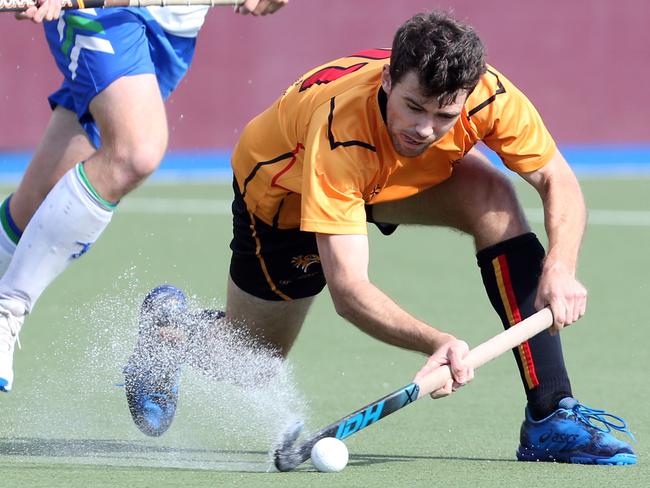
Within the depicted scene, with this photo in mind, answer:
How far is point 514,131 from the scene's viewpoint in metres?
3.76

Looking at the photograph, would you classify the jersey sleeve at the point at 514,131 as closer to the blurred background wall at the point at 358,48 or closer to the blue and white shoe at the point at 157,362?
the blue and white shoe at the point at 157,362

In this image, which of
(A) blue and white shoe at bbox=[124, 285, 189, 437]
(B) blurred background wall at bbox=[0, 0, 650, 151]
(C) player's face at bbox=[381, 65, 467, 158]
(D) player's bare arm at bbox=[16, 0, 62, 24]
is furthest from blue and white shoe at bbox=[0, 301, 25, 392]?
(B) blurred background wall at bbox=[0, 0, 650, 151]

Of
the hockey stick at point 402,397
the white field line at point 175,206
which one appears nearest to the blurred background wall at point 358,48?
the white field line at point 175,206

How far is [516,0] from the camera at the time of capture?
1368 cm

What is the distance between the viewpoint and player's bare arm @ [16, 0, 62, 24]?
4.04 m

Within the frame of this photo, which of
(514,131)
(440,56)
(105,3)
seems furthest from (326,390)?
(440,56)

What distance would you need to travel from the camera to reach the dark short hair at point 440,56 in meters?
3.41

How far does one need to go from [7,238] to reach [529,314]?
1725 millimetres

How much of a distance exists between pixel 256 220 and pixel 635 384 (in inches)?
58.5

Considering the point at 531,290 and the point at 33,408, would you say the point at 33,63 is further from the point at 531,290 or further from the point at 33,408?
the point at 531,290

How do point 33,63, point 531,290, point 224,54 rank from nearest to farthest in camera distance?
1. point 531,290
2. point 33,63
3. point 224,54

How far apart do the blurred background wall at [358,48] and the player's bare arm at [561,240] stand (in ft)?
28.4

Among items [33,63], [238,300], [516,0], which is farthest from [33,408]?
[516,0]

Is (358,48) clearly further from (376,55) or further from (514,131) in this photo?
(514,131)
